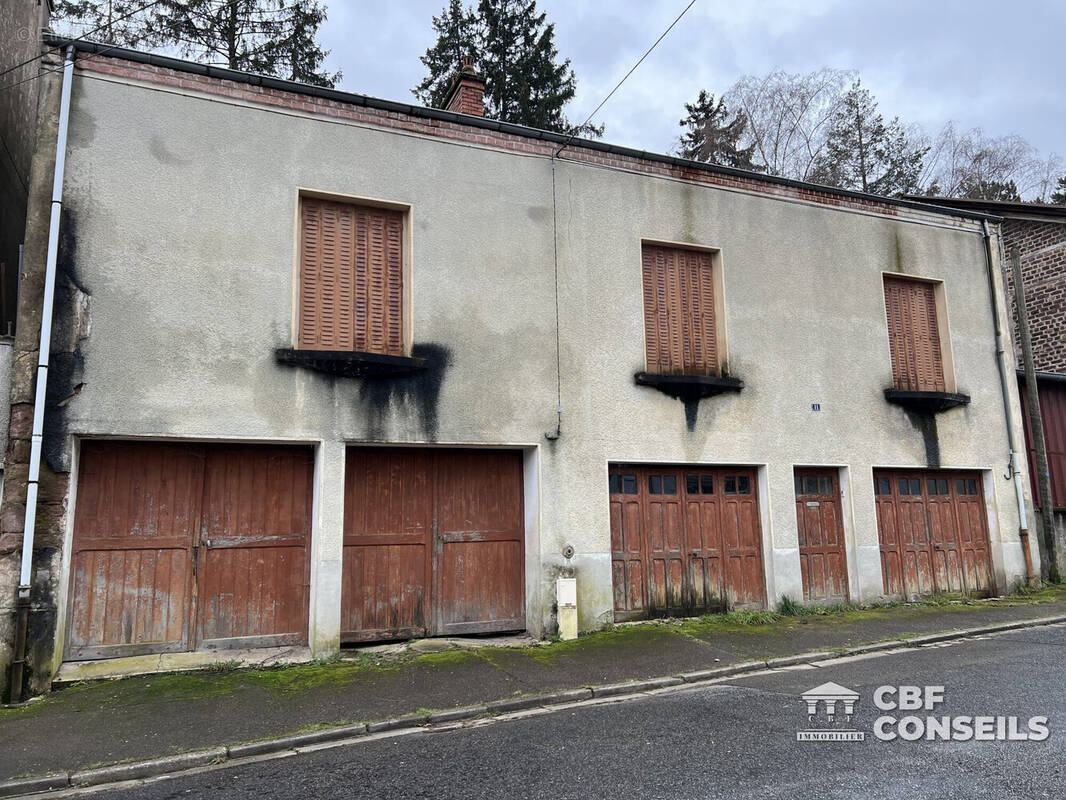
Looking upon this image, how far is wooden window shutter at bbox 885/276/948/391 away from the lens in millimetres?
11430

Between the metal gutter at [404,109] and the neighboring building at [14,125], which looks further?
the neighboring building at [14,125]

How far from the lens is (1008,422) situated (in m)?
11.9

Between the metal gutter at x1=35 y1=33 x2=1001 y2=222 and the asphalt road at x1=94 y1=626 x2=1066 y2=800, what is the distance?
22.4ft

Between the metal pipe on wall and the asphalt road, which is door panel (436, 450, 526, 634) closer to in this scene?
the asphalt road

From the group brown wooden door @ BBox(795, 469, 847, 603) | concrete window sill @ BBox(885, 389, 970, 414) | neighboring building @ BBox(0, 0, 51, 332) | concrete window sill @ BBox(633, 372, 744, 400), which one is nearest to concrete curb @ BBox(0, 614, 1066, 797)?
brown wooden door @ BBox(795, 469, 847, 603)

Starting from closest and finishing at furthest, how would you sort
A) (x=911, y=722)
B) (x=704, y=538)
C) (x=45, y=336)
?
1. (x=911, y=722)
2. (x=45, y=336)
3. (x=704, y=538)

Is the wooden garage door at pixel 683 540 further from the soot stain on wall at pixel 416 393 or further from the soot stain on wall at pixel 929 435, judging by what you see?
Answer: the soot stain on wall at pixel 929 435

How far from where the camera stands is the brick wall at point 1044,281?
1541 cm

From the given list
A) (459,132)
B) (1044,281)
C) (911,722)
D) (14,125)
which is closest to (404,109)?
(459,132)

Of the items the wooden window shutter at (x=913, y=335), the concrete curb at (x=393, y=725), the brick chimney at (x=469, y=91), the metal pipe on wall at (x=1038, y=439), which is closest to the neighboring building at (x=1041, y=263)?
the metal pipe on wall at (x=1038, y=439)

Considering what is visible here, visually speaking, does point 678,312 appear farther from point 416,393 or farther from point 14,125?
point 14,125

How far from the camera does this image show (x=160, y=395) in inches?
284

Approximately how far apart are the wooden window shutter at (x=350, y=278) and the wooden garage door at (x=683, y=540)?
11.6 feet

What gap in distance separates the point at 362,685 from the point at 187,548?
2493 mm
